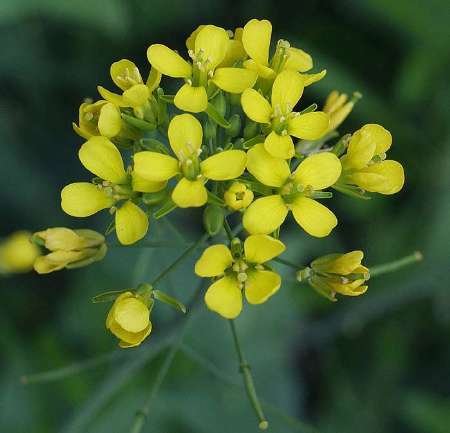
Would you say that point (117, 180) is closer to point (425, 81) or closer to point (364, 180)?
point (364, 180)

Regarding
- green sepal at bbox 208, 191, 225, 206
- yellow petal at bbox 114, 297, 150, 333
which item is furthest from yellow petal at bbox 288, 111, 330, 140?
yellow petal at bbox 114, 297, 150, 333

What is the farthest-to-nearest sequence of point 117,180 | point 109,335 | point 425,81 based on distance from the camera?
point 425,81
point 109,335
point 117,180

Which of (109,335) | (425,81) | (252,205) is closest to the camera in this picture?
(252,205)

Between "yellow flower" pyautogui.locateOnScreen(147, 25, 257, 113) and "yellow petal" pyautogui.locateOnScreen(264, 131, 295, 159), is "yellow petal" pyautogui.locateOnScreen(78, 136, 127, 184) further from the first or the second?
"yellow petal" pyautogui.locateOnScreen(264, 131, 295, 159)

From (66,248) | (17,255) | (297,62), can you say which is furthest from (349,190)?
(17,255)

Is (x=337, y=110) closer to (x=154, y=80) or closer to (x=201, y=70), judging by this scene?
(x=201, y=70)

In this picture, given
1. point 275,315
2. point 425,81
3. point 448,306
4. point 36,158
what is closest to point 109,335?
point 275,315

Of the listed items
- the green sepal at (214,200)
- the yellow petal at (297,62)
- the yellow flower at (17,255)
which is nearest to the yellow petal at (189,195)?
the green sepal at (214,200)
